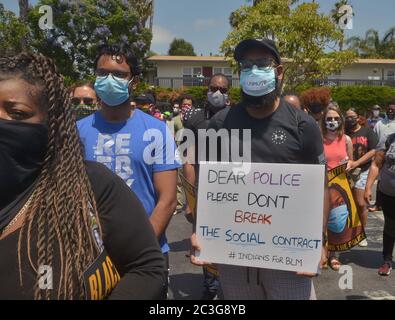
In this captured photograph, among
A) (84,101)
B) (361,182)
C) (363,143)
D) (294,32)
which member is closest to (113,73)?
(84,101)

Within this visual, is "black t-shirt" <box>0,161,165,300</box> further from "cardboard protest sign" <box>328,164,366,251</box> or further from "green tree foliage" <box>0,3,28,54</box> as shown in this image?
"green tree foliage" <box>0,3,28,54</box>

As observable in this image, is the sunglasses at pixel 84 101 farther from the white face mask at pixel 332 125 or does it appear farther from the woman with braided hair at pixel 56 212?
the woman with braided hair at pixel 56 212

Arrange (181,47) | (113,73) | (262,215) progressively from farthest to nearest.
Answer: (181,47) → (113,73) → (262,215)

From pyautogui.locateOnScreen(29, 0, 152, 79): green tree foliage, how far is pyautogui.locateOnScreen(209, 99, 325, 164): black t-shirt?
66.5 feet

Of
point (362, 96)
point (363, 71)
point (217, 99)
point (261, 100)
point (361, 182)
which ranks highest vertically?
point (363, 71)

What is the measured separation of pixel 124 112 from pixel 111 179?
1257 millimetres

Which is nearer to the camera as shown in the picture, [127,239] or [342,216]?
[127,239]

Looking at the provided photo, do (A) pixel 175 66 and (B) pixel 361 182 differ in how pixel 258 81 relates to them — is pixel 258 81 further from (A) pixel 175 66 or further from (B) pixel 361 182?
(A) pixel 175 66

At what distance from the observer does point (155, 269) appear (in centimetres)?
159

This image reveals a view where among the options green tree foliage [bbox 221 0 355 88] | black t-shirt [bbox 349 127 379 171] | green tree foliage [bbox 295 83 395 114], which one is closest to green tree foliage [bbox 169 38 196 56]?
green tree foliage [bbox 295 83 395 114]

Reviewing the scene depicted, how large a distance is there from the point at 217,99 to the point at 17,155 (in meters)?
3.35

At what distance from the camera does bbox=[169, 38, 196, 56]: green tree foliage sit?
211ft

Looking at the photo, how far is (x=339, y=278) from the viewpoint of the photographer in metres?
5.15

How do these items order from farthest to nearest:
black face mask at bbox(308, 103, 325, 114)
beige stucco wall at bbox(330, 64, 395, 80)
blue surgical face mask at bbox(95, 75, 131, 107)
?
beige stucco wall at bbox(330, 64, 395, 80)
black face mask at bbox(308, 103, 325, 114)
blue surgical face mask at bbox(95, 75, 131, 107)
